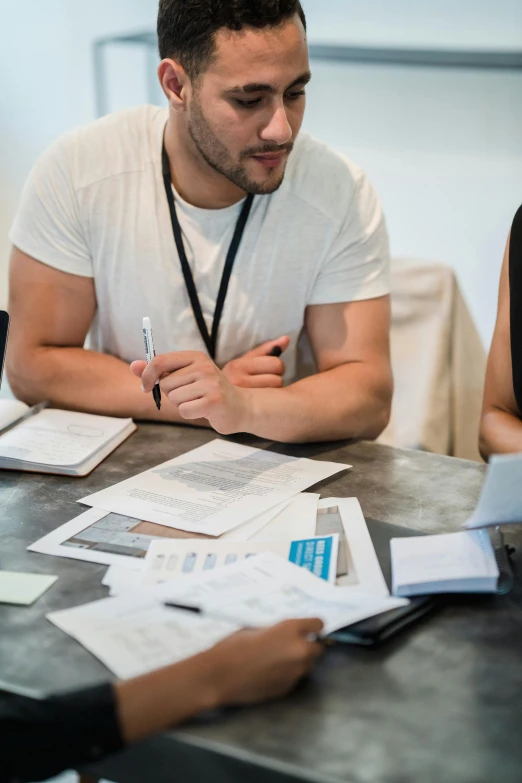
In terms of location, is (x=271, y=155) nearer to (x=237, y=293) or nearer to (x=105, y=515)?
(x=237, y=293)

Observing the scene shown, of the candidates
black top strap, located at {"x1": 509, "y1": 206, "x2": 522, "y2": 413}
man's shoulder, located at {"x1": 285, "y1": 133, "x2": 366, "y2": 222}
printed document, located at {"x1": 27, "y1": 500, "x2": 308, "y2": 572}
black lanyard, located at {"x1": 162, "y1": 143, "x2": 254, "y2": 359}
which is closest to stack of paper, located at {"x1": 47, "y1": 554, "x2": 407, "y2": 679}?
printed document, located at {"x1": 27, "y1": 500, "x2": 308, "y2": 572}

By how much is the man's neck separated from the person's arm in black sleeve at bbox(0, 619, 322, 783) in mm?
1149

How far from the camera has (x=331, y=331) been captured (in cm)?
187

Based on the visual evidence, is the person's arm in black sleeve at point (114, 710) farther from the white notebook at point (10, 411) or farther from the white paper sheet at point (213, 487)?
the white notebook at point (10, 411)

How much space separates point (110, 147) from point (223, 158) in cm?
27

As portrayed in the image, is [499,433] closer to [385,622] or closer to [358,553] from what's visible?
[358,553]

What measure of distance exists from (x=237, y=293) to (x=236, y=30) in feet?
1.67

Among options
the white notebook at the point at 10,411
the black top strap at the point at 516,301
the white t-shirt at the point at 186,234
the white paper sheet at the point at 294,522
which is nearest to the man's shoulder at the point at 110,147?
the white t-shirt at the point at 186,234

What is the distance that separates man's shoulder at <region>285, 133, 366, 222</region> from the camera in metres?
1.86

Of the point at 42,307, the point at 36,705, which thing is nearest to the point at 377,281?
the point at 42,307

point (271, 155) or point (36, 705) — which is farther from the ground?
point (271, 155)

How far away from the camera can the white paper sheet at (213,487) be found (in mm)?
1315

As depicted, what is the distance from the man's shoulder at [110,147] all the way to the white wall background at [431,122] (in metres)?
1.47

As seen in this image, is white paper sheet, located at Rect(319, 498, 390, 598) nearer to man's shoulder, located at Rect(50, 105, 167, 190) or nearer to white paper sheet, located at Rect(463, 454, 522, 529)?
white paper sheet, located at Rect(463, 454, 522, 529)
